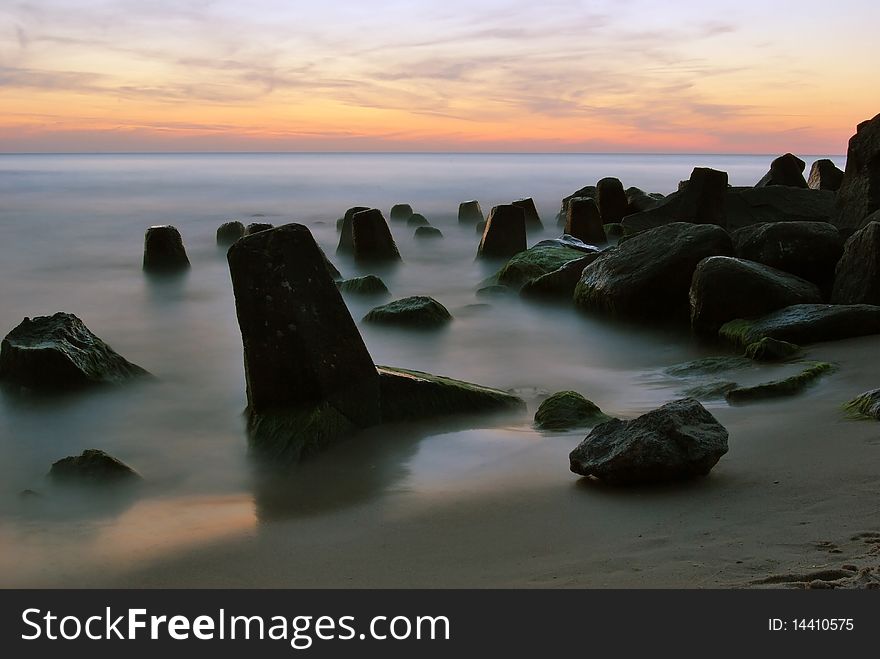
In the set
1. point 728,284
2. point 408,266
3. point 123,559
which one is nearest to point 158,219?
point 408,266

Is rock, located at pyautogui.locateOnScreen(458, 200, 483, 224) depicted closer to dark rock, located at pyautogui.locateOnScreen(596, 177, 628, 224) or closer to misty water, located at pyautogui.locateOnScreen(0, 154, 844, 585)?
dark rock, located at pyautogui.locateOnScreen(596, 177, 628, 224)

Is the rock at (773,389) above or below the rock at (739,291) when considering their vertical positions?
below

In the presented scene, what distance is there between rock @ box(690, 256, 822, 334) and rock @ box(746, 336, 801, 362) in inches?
46.3

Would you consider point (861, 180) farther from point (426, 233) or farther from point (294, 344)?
point (426, 233)

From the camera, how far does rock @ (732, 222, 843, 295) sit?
9406 mm

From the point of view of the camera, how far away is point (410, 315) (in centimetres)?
1034

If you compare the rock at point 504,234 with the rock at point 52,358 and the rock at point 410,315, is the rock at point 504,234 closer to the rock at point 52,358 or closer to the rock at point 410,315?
the rock at point 410,315

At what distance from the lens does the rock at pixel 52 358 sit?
23.6ft

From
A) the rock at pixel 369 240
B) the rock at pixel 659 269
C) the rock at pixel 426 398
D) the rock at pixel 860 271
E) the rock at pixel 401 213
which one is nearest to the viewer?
the rock at pixel 426 398

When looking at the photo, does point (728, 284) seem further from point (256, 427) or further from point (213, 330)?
point (213, 330)

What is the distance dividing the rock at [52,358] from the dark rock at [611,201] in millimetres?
14164

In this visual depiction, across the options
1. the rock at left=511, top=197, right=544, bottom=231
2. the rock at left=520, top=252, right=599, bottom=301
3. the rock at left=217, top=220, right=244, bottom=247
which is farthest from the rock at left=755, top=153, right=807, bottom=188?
the rock at left=217, top=220, right=244, bottom=247

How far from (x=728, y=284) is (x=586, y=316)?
2.18 metres

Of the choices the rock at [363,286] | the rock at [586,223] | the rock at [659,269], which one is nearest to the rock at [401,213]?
the rock at [586,223]
